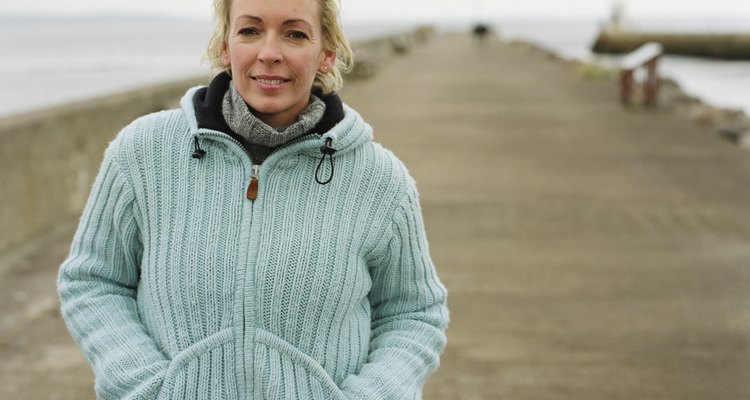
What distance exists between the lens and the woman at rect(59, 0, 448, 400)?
200cm

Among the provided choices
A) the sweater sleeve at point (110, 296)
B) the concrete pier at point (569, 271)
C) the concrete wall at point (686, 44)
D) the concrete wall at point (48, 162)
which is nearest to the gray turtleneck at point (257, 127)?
the sweater sleeve at point (110, 296)

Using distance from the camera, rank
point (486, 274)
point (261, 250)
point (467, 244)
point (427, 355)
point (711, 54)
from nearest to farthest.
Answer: point (261, 250) → point (427, 355) → point (486, 274) → point (467, 244) → point (711, 54)

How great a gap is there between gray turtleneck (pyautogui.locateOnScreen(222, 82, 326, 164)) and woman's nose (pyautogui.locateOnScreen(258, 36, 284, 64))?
0.10 metres

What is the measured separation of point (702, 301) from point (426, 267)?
12.1 ft

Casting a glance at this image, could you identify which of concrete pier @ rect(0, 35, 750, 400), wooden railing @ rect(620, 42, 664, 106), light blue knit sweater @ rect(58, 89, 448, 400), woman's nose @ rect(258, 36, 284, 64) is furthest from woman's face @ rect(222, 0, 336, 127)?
wooden railing @ rect(620, 42, 664, 106)

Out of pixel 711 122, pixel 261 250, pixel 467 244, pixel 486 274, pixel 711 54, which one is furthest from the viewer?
pixel 711 54

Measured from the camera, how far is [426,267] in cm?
225

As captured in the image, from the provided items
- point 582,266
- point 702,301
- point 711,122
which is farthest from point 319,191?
point 711,122

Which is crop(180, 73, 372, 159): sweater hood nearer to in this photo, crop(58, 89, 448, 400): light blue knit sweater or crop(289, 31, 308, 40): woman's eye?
crop(58, 89, 448, 400): light blue knit sweater

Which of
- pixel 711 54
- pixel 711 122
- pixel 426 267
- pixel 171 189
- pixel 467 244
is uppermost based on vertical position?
pixel 171 189

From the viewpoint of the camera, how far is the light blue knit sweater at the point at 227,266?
1997mm

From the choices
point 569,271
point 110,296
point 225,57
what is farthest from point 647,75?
point 110,296

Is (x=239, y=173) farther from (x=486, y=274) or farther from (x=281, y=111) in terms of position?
(x=486, y=274)

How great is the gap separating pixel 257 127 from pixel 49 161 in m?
5.07
